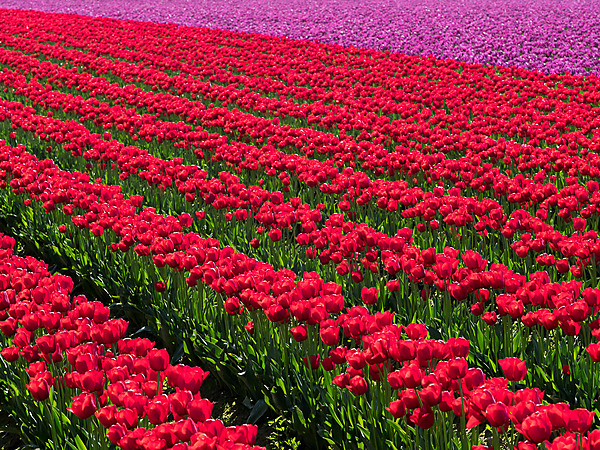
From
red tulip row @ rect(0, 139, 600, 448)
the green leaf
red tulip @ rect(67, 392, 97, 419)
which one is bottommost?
the green leaf

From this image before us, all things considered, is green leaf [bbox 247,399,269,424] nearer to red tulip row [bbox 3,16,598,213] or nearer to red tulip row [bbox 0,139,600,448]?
red tulip row [bbox 0,139,600,448]

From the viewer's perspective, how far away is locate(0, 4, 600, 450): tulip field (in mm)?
2533

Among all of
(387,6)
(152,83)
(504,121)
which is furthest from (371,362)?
(387,6)

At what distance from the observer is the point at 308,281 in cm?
327

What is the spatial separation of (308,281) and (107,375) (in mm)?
1120

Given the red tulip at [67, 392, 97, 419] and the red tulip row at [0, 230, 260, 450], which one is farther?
the red tulip at [67, 392, 97, 419]

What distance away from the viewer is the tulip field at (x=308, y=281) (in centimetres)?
253

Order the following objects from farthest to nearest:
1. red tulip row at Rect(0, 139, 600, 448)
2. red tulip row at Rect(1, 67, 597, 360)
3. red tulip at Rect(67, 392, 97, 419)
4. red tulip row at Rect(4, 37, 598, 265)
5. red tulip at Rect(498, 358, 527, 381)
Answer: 1. red tulip row at Rect(4, 37, 598, 265)
2. red tulip row at Rect(1, 67, 597, 360)
3. red tulip at Rect(67, 392, 97, 419)
4. red tulip at Rect(498, 358, 527, 381)
5. red tulip row at Rect(0, 139, 600, 448)

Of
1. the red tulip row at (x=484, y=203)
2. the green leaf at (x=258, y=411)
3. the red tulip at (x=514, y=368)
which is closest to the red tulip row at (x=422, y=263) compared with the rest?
the red tulip row at (x=484, y=203)

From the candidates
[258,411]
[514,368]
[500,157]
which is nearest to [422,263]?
[258,411]

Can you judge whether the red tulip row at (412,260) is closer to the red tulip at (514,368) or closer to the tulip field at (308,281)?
the tulip field at (308,281)

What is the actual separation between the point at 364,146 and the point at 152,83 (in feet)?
20.6

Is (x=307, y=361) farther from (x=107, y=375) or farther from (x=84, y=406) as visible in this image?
(x=84, y=406)

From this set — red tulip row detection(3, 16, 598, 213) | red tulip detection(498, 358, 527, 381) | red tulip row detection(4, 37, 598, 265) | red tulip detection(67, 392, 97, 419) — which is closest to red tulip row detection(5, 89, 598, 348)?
red tulip row detection(4, 37, 598, 265)
